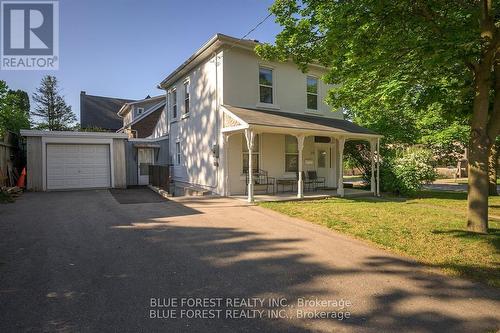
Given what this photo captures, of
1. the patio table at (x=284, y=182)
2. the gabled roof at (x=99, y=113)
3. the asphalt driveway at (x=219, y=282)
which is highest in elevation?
the gabled roof at (x=99, y=113)

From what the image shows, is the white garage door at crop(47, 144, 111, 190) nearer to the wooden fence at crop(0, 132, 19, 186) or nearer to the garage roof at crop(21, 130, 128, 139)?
the garage roof at crop(21, 130, 128, 139)

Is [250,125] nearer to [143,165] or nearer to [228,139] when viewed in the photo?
[228,139]

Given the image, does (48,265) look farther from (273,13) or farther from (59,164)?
(59,164)

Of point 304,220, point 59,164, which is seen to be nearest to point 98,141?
point 59,164

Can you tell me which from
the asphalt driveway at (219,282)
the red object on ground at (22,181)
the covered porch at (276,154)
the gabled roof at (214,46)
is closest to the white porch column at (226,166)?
the covered porch at (276,154)

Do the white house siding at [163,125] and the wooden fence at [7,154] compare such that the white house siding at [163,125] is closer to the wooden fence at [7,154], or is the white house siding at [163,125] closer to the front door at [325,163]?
the wooden fence at [7,154]

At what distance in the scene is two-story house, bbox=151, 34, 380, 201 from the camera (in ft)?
40.6

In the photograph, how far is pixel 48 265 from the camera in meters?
4.77

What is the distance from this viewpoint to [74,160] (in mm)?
16016

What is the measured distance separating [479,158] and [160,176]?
12991mm

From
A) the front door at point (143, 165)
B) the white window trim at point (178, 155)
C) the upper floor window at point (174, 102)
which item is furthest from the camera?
the front door at point (143, 165)

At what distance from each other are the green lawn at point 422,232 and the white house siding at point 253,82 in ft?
17.3

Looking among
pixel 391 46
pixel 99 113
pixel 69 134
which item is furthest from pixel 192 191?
pixel 99 113

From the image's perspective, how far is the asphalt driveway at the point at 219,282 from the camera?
3.22 m
